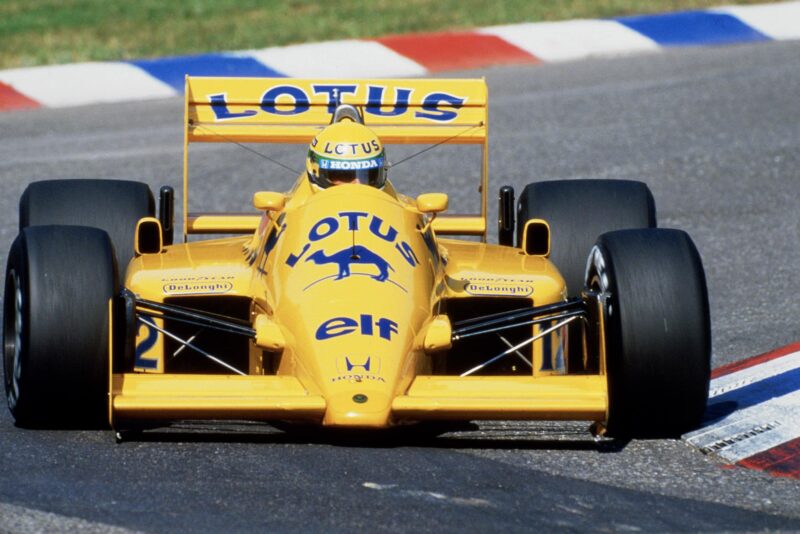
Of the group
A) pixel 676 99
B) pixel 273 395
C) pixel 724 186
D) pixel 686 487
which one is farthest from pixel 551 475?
pixel 676 99

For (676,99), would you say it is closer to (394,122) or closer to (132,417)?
(394,122)

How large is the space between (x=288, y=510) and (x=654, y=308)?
183cm

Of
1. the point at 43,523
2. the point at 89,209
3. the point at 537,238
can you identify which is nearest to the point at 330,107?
the point at 89,209

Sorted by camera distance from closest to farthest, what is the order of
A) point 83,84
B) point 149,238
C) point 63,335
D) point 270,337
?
point 63,335 → point 270,337 → point 149,238 → point 83,84

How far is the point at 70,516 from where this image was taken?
6.54 meters

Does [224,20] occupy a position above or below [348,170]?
below

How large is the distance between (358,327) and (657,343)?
1175mm

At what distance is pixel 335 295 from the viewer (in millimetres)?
7711

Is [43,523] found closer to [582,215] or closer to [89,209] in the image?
[89,209]

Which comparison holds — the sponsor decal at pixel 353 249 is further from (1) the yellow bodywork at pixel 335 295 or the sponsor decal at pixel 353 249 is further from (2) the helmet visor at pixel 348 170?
(2) the helmet visor at pixel 348 170

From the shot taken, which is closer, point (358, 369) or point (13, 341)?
point (358, 369)

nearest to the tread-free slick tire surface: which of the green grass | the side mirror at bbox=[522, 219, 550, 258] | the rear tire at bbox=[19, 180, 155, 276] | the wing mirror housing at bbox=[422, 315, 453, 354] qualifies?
the side mirror at bbox=[522, 219, 550, 258]

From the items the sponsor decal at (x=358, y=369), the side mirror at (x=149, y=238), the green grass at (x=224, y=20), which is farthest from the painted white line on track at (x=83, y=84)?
the sponsor decal at (x=358, y=369)

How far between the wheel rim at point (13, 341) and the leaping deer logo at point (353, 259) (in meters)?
1.20
